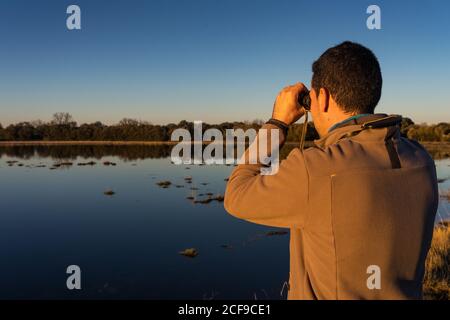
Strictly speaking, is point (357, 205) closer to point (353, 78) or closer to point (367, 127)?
point (367, 127)

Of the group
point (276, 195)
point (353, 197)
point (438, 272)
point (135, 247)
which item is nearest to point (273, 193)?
point (276, 195)

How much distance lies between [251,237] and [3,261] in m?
5.35

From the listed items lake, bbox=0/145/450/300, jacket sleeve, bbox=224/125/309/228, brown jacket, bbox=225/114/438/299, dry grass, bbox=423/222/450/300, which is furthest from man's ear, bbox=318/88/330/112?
lake, bbox=0/145/450/300

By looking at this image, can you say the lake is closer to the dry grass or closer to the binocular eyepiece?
the dry grass

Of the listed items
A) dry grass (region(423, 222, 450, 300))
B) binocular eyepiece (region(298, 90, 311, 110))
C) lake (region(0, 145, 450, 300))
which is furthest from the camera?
lake (region(0, 145, 450, 300))

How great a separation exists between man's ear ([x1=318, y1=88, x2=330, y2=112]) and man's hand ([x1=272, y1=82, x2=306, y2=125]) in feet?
0.38

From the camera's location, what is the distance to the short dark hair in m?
1.16

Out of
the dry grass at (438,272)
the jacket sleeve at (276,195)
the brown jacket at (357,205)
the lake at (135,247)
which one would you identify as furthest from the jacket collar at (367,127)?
the lake at (135,247)

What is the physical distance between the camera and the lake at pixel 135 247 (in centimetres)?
591

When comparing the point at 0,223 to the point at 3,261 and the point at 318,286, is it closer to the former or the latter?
the point at 3,261

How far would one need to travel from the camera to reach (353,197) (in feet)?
3.29

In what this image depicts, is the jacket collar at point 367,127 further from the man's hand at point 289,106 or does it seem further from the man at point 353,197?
the man's hand at point 289,106

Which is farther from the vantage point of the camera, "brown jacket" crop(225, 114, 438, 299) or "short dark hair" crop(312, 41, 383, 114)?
"short dark hair" crop(312, 41, 383, 114)

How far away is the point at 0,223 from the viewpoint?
1000 centimetres
